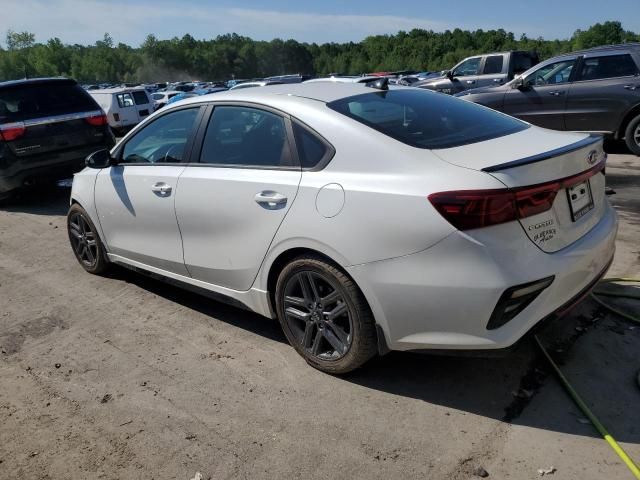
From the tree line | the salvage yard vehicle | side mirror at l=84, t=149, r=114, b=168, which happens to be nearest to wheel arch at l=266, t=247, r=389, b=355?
side mirror at l=84, t=149, r=114, b=168

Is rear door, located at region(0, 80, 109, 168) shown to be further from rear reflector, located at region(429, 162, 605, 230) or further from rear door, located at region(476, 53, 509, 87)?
rear door, located at region(476, 53, 509, 87)

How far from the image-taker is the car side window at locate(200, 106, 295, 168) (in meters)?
3.46

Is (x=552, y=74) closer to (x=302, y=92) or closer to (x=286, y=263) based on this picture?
(x=302, y=92)

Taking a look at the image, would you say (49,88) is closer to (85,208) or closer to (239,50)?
(85,208)

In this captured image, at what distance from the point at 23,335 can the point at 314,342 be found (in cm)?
231

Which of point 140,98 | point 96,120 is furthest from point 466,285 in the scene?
point 140,98

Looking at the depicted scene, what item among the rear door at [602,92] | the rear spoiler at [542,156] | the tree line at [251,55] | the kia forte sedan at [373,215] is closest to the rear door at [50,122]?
the kia forte sedan at [373,215]

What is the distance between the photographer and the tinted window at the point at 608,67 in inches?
366

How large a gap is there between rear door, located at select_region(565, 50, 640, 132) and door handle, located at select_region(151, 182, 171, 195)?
8.06m

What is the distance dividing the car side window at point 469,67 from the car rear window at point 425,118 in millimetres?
14492

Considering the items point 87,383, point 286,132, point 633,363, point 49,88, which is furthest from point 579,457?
point 49,88

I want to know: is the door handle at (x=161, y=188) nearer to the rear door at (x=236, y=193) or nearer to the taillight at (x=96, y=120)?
the rear door at (x=236, y=193)

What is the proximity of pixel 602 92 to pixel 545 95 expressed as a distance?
1024mm

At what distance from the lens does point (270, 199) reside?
3.34 metres
